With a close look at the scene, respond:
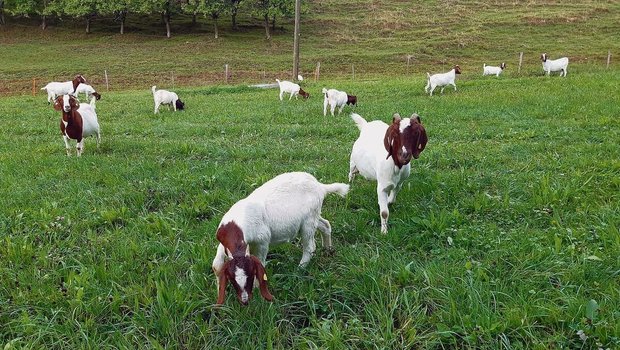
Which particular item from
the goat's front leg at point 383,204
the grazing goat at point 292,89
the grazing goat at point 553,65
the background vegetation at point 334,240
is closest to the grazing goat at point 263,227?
the background vegetation at point 334,240

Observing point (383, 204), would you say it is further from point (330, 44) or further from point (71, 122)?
point (330, 44)

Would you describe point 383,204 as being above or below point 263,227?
below

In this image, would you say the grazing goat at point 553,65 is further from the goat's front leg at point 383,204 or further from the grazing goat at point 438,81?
the goat's front leg at point 383,204

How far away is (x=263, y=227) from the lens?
155 inches

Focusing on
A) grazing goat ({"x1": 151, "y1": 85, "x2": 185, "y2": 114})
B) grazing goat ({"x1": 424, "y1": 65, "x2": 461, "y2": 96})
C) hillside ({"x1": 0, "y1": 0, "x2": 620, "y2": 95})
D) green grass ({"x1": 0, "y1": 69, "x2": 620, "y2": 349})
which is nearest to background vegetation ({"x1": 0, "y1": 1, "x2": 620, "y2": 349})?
green grass ({"x1": 0, "y1": 69, "x2": 620, "y2": 349})

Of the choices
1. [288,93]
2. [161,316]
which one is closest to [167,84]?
[288,93]

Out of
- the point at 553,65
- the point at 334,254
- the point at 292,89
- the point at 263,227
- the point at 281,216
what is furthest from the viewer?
the point at 553,65

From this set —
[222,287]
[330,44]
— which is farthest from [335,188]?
[330,44]

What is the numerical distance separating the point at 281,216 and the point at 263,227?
265mm

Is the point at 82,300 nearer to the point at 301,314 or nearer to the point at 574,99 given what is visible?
the point at 301,314

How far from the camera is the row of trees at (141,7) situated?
160 ft

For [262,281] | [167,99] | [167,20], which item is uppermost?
[167,20]

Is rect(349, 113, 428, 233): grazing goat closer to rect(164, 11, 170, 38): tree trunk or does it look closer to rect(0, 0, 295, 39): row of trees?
rect(0, 0, 295, 39): row of trees

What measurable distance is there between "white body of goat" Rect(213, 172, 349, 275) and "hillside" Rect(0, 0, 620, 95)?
91.6 ft
